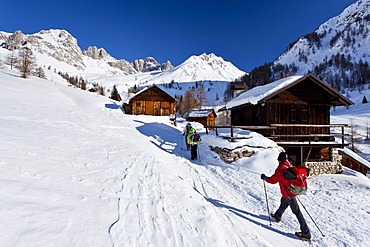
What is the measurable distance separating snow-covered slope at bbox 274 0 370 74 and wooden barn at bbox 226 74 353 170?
120 metres

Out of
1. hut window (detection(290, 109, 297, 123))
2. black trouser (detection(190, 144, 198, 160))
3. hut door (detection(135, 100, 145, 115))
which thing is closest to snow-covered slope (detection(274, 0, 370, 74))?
hut door (detection(135, 100, 145, 115))

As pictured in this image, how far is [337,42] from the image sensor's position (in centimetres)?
13262

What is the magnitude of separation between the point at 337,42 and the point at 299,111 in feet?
510

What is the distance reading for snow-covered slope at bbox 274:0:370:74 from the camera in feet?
390

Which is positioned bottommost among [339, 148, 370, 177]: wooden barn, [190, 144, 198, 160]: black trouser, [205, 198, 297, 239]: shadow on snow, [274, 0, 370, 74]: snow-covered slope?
[339, 148, 370, 177]: wooden barn

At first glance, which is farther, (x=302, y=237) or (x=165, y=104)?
(x=165, y=104)

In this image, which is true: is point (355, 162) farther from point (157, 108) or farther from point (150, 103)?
point (150, 103)

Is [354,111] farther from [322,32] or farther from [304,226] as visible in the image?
[322,32]

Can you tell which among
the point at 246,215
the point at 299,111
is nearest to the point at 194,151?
the point at 246,215

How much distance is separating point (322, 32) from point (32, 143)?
198 metres

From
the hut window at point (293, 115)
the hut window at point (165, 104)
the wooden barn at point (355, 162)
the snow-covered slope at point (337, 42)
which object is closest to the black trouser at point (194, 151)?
the hut window at point (293, 115)

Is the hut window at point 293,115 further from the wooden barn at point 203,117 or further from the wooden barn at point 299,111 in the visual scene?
the wooden barn at point 203,117

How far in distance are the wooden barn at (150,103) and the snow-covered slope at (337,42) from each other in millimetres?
114969

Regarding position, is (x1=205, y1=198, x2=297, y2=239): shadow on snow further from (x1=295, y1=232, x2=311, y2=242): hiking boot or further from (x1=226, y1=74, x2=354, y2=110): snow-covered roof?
(x1=226, y1=74, x2=354, y2=110): snow-covered roof
